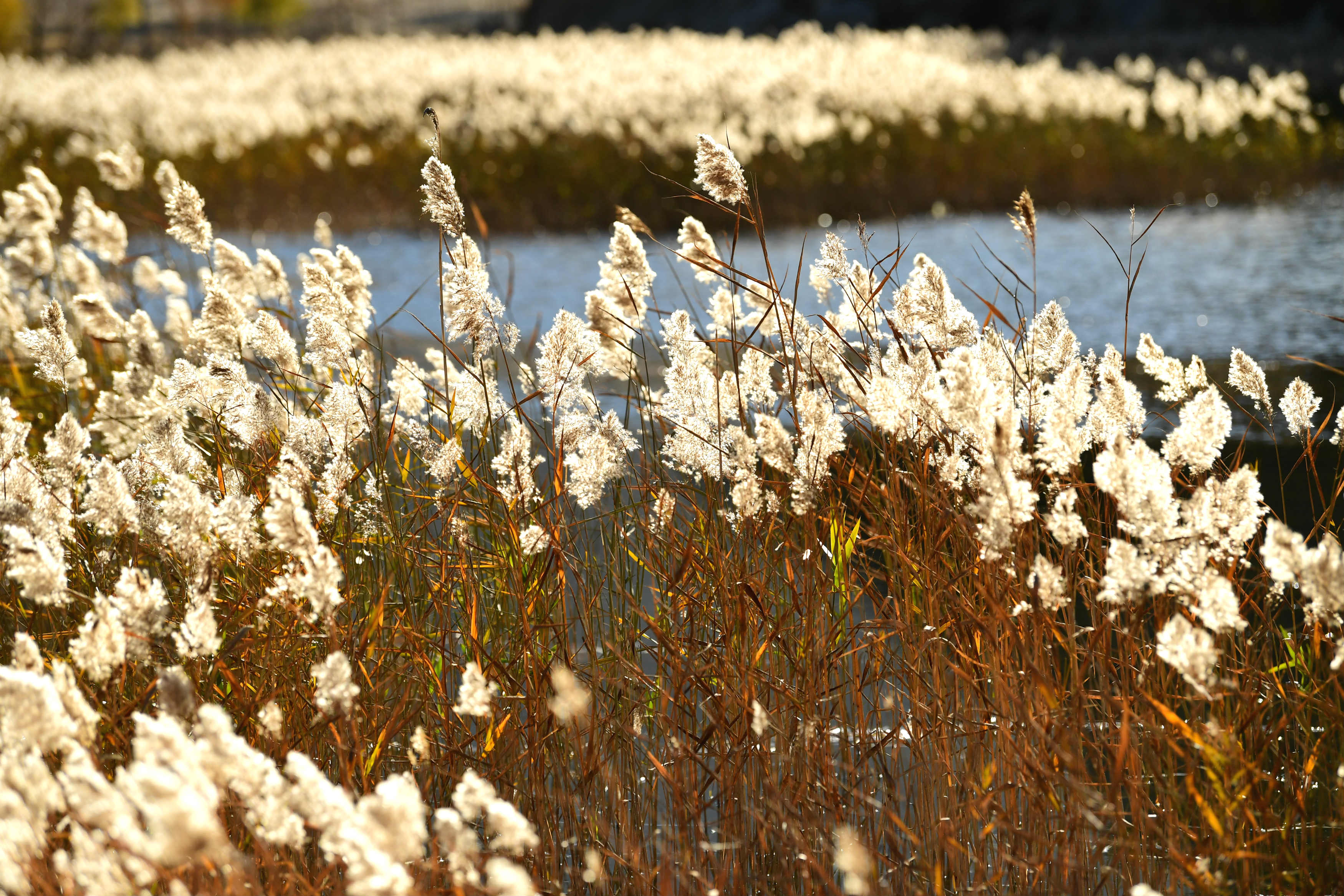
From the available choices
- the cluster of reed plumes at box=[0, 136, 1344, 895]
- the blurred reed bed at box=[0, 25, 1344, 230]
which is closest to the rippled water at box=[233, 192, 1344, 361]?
the blurred reed bed at box=[0, 25, 1344, 230]

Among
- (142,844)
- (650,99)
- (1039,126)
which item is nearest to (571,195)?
(650,99)

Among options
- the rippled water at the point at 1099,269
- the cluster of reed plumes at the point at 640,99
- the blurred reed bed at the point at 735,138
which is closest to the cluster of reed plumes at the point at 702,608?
the rippled water at the point at 1099,269

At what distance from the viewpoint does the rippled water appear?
545cm

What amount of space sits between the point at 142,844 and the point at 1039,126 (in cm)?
1064

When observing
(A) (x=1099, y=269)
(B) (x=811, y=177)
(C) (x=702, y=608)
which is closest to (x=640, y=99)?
(B) (x=811, y=177)

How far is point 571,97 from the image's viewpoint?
12.4 meters

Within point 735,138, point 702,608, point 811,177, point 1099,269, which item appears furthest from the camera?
point 735,138

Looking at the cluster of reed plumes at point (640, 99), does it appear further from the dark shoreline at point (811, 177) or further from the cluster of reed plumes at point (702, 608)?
the cluster of reed plumes at point (702, 608)

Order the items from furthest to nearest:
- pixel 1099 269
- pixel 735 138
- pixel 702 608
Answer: pixel 735 138
pixel 1099 269
pixel 702 608

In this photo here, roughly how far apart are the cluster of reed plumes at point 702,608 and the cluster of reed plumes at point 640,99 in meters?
6.68

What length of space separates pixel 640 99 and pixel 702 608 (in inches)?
414

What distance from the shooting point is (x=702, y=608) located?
2012 mm

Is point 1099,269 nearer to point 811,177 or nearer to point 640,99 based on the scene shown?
point 811,177

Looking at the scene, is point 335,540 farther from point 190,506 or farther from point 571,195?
point 571,195
